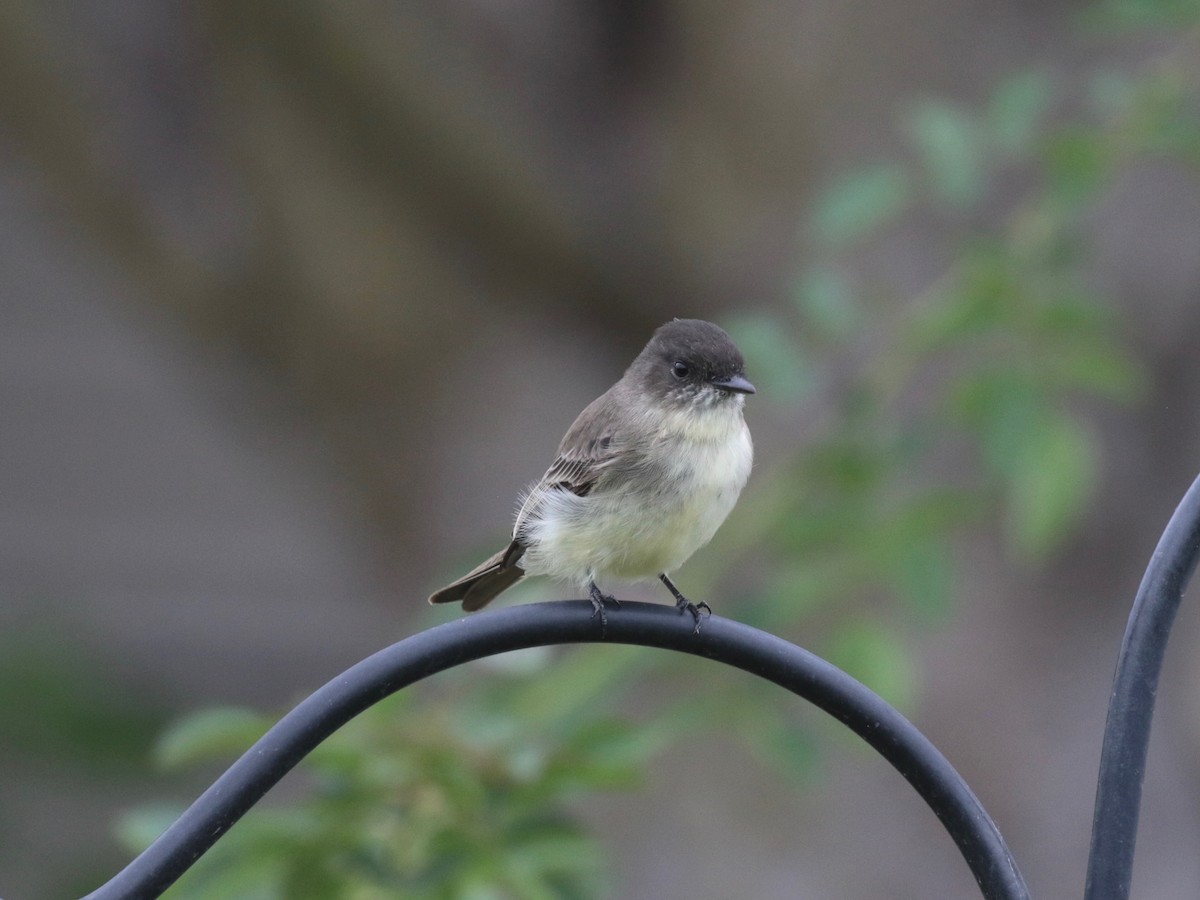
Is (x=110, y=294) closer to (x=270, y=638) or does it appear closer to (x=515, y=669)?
(x=270, y=638)

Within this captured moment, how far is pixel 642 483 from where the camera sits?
9.66ft

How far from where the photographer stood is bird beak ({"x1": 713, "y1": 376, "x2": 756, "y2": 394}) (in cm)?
315

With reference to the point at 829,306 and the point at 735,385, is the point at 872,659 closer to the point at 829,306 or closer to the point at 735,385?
the point at 735,385

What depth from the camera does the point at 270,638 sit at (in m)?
8.98

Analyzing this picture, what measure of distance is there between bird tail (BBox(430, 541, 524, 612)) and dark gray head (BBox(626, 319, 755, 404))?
1.61ft

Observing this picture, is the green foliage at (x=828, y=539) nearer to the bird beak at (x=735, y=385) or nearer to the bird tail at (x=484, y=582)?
the bird tail at (x=484, y=582)

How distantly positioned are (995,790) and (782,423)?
1.47 meters

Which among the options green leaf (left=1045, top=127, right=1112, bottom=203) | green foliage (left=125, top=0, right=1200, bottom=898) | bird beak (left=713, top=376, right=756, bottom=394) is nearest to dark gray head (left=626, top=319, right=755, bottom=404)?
bird beak (left=713, top=376, right=756, bottom=394)

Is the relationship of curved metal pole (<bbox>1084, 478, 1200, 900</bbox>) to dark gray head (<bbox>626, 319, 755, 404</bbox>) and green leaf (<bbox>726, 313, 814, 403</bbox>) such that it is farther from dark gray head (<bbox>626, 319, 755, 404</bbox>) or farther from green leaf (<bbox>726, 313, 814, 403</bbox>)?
green leaf (<bbox>726, 313, 814, 403</bbox>)

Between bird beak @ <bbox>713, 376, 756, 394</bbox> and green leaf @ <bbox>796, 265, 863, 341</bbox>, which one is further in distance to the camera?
green leaf @ <bbox>796, 265, 863, 341</bbox>

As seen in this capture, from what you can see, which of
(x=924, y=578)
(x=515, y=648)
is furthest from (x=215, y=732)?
(x=924, y=578)

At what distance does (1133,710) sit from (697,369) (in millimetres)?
1497

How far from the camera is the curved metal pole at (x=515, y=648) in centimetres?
189

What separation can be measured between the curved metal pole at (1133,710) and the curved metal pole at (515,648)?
0.13 metres
